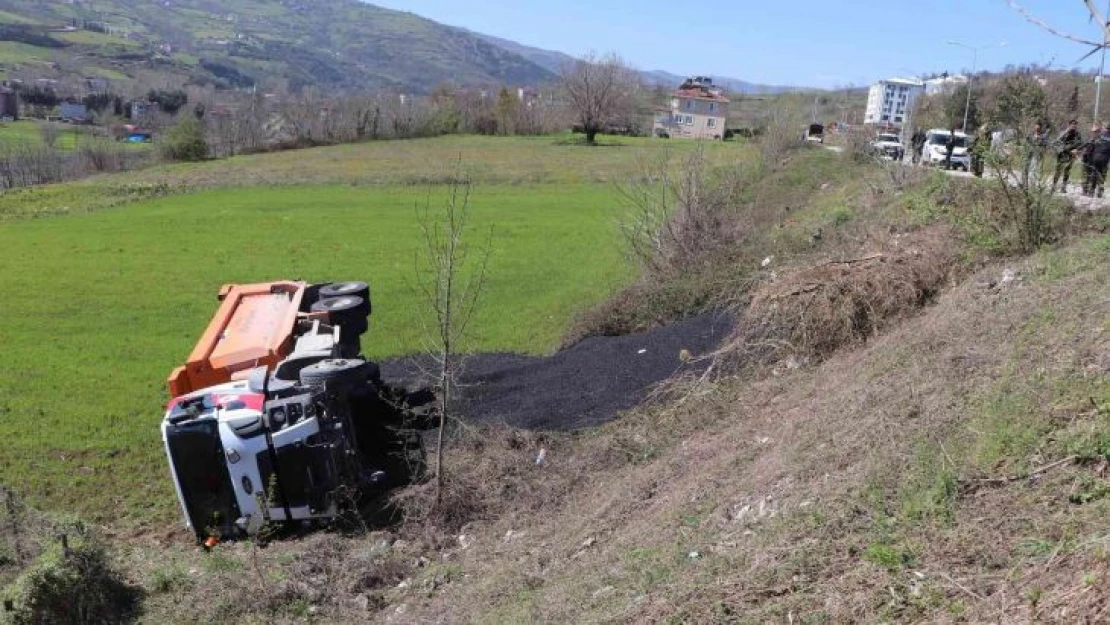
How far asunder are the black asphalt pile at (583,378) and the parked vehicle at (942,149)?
18.5 metres

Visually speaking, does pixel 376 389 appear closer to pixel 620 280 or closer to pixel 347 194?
pixel 620 280

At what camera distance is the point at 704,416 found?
990 centimetres

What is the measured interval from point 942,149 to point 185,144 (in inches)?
2701

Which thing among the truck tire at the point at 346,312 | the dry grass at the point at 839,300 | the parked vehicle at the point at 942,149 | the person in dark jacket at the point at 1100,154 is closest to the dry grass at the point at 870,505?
the dry grass at the point at 839,300

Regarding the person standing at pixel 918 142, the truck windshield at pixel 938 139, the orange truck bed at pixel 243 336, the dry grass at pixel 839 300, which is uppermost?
the truck windshield at pixel 938 139

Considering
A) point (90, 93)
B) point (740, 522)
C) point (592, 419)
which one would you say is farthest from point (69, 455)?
point (90, 93)

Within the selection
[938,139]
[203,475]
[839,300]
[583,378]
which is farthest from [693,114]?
[203,475]

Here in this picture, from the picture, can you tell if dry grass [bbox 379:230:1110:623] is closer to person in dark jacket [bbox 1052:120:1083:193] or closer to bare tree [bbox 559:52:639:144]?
person in dark jacket [bbox 1052:120:1083:193]

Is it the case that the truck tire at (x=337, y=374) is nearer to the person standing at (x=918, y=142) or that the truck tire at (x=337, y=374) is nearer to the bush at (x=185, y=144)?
the person standing at (x=918, y=142)

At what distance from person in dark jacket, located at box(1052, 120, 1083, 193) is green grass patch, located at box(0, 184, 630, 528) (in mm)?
10162

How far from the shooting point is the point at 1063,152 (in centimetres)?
1252

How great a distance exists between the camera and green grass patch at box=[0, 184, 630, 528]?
12258 millimetres

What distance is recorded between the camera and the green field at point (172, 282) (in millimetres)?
12367

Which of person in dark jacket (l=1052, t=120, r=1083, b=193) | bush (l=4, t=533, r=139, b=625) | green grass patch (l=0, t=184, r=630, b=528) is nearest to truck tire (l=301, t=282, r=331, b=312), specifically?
green grass patch (l=0, t=184, r=630, b=528)
